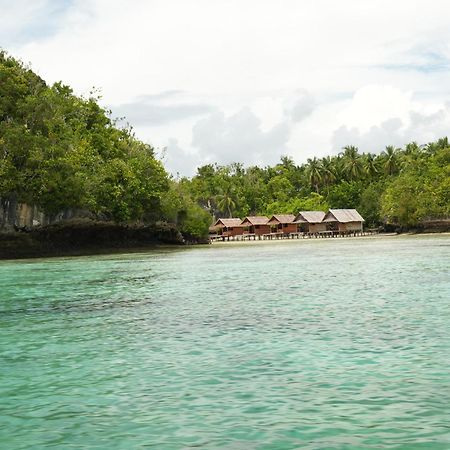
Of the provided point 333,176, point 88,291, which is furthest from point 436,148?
point 88,291

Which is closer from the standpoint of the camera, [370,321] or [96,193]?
[370,321]

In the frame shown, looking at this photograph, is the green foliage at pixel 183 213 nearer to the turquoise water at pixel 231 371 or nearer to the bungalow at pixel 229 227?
the bungalow at pixel 229 227

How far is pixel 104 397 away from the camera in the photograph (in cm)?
625

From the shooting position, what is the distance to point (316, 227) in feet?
260

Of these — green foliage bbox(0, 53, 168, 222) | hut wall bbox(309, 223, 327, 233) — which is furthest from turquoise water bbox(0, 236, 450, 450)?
hut wall bbox(309, 223, 327, 233)

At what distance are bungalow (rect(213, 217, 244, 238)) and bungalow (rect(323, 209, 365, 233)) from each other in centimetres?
1084

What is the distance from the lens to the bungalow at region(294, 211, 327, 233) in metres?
77.2

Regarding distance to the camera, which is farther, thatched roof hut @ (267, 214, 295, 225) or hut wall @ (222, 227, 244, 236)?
hut wall @ (222, 227, 244, 236)

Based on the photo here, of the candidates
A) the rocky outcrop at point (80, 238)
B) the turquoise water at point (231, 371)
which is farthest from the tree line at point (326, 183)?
the turquoise water at point (231, 371)

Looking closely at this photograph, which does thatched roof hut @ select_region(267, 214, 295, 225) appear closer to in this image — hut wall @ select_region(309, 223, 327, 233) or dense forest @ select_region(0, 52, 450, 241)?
hut wall @ select_region(309, 223, 327, 233)

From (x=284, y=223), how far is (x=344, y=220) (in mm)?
7557

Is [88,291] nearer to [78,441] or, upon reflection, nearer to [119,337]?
[119,337]

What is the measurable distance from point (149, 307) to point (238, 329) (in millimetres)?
3836

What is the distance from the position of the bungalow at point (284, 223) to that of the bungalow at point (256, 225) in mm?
819
